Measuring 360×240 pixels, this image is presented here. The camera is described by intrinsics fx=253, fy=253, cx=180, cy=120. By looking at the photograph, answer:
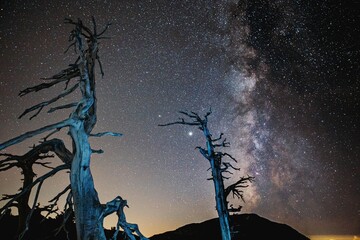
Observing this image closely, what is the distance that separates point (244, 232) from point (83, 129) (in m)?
38.4

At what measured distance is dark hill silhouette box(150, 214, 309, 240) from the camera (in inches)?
1438

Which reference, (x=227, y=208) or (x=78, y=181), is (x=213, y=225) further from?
(x=78, y=181)

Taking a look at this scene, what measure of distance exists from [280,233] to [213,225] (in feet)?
34.0

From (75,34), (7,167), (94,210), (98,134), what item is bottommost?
(94,210)

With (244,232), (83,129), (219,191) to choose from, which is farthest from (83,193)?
(244,232)

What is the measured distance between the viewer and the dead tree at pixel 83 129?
310 cm

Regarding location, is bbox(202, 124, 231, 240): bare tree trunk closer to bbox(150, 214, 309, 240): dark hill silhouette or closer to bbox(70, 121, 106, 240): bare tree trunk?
bbox(70, 121, 106, 240): bare tree trunk

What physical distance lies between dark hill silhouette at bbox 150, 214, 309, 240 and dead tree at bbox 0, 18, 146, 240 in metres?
34.8

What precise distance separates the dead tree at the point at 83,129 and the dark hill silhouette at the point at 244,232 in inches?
1370

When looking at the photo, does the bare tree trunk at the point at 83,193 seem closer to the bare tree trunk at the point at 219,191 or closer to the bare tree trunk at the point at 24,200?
the bare tree trunk at the point at 24,200

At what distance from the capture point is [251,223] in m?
41.5

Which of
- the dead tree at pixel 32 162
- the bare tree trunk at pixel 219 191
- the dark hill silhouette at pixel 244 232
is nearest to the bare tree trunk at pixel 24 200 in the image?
the dead tree at pixel 32 162

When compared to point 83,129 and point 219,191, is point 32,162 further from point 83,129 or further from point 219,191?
point 219,191

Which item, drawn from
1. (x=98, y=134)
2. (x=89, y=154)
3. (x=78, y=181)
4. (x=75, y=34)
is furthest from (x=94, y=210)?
(x=75, y=34)
